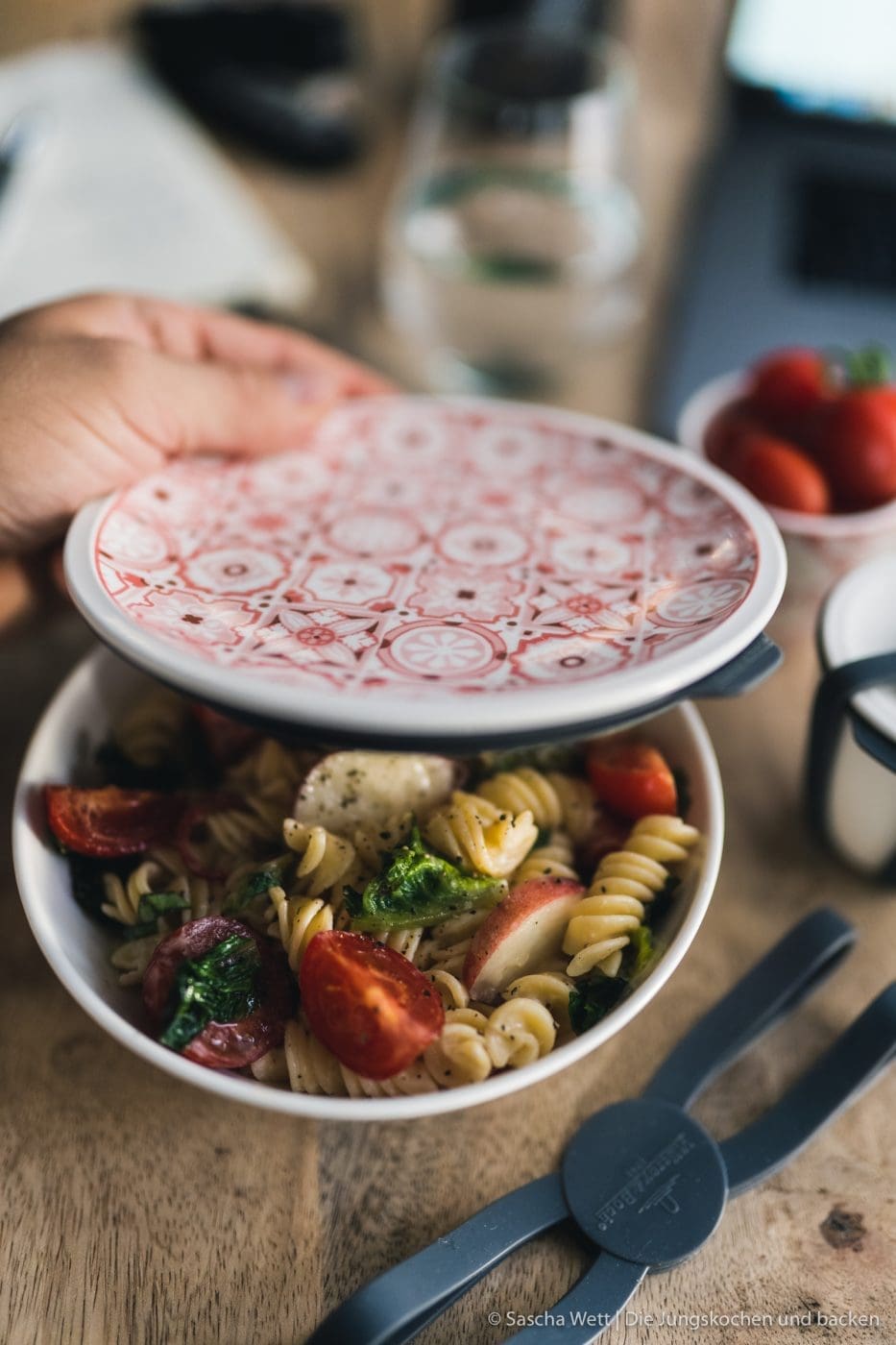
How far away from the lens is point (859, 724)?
3.68ft

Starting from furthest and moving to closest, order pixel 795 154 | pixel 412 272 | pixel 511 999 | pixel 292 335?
pixel 795 154 < pixel 412 272 < pixel 292 335 < pixel 511 999

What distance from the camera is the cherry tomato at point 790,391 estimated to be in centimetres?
149

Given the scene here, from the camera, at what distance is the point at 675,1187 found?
3.24ft

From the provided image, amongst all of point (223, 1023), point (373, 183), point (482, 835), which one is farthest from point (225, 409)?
point (373, 183)

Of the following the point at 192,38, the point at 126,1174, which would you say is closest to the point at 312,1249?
the point at 126,1174

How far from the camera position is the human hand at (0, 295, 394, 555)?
1161mm

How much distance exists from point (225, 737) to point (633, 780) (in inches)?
18.5

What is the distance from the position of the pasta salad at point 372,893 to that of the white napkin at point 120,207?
1.11 meters

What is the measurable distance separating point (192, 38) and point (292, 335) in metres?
1.52

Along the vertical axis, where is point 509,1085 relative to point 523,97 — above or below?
below

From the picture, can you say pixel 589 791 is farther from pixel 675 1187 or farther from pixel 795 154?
pixel 795 154

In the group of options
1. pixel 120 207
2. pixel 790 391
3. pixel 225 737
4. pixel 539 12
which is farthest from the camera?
pixel 539 12

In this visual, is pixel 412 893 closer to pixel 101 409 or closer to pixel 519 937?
pixel 519 937

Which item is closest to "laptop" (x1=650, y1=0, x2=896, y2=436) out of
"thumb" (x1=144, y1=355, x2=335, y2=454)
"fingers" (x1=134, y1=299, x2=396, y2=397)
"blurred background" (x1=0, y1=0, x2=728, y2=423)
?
"blurred background" (x1=0, y1=0, x2=728, y2=423)
